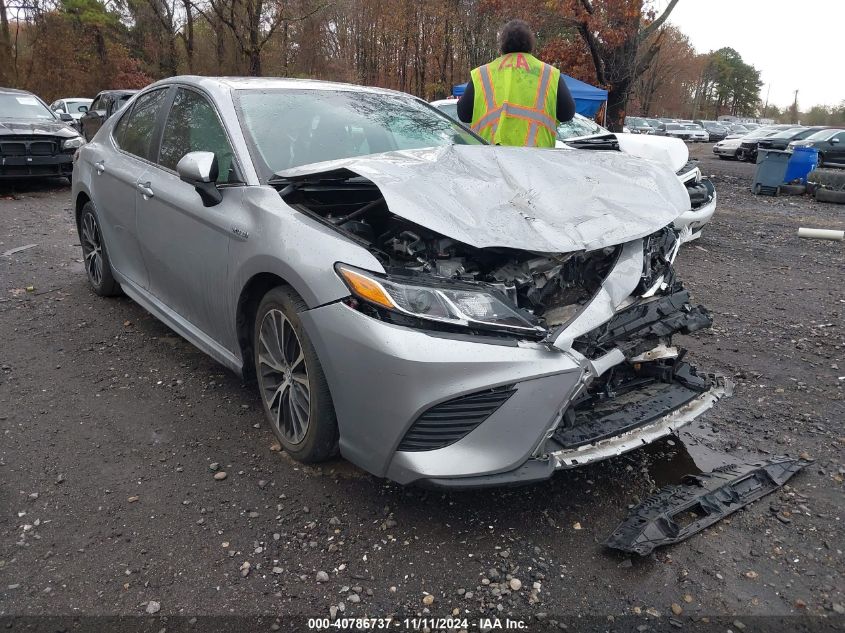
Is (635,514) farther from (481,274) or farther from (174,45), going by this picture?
(174,45)

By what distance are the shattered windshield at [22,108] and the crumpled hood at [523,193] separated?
10603 millimetres

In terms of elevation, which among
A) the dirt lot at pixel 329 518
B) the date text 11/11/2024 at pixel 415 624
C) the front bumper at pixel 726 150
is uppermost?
the front bumper at pixel 726 150

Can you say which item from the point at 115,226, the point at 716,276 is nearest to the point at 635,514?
the point at 115,226

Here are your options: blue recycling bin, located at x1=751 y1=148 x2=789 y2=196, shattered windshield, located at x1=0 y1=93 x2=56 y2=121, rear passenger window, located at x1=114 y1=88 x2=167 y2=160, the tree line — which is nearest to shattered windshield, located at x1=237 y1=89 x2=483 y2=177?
rear passenger window, located at x1=114 y1=88 x2=167 y2=160

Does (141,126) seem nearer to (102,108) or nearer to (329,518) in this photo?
(329,518)

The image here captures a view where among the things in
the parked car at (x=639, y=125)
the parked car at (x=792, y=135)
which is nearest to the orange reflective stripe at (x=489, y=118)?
the parked car at (x=792, y=135)

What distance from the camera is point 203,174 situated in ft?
10.1

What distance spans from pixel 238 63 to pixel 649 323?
3265 centimetres

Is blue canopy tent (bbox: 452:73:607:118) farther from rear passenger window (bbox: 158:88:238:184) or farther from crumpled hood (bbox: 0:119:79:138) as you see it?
rear passenger window (bbox: 158:88:238:184)

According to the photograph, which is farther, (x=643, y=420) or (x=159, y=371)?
(x=159, y=371)

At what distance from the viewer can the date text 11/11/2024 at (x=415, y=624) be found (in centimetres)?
214

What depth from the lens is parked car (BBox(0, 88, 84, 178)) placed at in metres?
10.4

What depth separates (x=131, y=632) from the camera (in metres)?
2.09

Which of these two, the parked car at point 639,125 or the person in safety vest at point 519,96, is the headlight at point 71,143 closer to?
the person in safety vest at point 519,96
